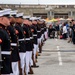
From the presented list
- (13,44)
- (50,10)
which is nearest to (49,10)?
(50,10)

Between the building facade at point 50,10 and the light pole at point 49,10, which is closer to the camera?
the light pole at point 49,10

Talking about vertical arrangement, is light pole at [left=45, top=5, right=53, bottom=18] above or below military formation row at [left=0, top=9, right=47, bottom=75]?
below

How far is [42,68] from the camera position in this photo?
46.1 ft

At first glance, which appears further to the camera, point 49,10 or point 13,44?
point 49,10

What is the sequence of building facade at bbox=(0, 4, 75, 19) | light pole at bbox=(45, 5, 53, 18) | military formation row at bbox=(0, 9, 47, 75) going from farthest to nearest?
building facade at bbox=(0, 4, 75, 19), light pole at bbox=(45, 5, 53, 18), military formation row at bbox=(0, 9, 47, 75)

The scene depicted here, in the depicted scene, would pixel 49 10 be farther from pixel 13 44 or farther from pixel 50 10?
pixel 13 44

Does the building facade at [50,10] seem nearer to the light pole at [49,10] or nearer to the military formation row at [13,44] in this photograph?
the light pole at [49,10]

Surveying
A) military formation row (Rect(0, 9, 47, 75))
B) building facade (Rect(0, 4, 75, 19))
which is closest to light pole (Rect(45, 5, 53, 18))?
building facade (Rect(0, 4, 75, 19))

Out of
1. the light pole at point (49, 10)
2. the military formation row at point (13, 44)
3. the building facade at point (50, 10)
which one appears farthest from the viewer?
the building facade at point (50, 10)

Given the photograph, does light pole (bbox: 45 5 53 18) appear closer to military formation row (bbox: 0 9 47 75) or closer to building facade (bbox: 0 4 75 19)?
building facade (bbox: 0 4 75 19)

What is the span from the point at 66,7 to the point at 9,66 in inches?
3339

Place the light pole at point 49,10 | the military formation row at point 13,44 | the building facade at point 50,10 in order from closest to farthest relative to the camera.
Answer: the military formation row at point 13,44 < the light pole at point 49,10 < the building facade at point 50,10

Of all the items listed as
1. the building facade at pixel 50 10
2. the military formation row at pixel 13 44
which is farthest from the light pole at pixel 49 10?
the military formation row at pixel 13 44

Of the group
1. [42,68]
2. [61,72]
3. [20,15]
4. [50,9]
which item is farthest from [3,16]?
[50,9]
